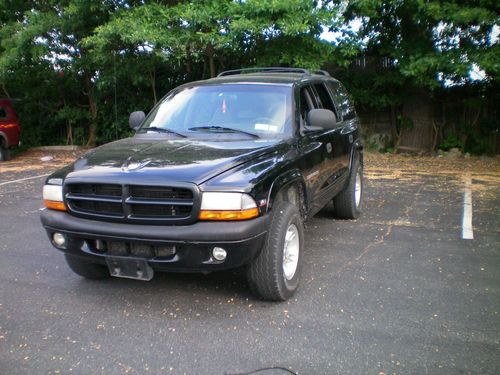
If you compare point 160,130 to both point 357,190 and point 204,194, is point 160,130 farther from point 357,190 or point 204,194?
point 357,190

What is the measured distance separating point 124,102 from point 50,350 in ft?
43.1

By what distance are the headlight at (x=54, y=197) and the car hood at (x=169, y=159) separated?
0.51 ft

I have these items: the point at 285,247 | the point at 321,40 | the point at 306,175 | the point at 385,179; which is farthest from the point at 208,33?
the point at 285,247

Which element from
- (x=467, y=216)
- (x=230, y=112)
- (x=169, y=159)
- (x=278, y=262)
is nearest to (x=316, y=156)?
(x=230, y=112)

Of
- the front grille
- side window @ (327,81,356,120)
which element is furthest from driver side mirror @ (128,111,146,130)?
side window @ (327,81,356,120)

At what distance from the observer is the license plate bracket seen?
11.6 ft

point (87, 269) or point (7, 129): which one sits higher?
point (7, 129)

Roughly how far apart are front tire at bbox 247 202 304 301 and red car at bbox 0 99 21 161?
486 inches

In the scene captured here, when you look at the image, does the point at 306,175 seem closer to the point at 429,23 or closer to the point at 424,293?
the point at 424,293

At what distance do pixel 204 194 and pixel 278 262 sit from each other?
0.82 metres

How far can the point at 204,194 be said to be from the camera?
11.1 ft

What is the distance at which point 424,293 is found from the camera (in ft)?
13.5

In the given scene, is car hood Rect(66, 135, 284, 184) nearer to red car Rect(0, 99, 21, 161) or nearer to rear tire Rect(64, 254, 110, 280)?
rear tire Rect(64, 254, 110, 280)

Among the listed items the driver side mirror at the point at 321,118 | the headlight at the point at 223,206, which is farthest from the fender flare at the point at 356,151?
the headlight at the point at 223,206
